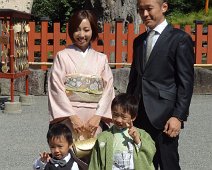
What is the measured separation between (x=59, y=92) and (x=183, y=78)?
2.35ft

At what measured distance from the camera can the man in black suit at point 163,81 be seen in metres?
2.73

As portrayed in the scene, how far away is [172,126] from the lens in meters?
2.72

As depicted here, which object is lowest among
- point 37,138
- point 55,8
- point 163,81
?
point 37,138

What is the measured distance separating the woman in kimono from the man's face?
38 centimetres

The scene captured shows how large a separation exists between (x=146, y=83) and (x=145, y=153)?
1.26 feet

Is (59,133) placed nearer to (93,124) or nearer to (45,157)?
(45,157)

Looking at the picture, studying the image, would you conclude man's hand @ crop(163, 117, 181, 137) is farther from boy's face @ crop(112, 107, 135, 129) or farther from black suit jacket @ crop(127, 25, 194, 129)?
boy's face @ crop(112, 107, 135, 129)

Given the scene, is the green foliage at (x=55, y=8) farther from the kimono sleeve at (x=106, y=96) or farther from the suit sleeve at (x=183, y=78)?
the suit sleeve at (x=183, y=78)

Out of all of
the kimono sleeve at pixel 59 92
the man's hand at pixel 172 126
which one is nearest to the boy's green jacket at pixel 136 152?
the man's hand at pixel 172 126

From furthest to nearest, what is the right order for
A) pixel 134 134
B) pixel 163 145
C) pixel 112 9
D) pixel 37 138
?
pixel 112 9, pixel 37 138, pixel 163 145, pixel 134 134

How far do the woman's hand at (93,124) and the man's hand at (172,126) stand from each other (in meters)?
0.43

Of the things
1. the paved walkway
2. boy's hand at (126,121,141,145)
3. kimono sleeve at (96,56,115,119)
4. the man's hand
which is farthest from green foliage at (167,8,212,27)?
boy's hand at (126,121,141,145)

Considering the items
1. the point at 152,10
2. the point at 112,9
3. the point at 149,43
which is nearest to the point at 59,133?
the point at 149,43

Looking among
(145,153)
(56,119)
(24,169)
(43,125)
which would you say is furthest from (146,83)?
(43,125)
